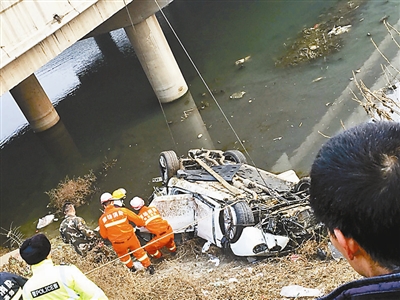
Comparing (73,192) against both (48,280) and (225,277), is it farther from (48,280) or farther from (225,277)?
(48,280)

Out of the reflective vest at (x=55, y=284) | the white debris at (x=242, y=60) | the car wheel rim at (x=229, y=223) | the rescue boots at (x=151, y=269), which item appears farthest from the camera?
the white debris at (x=242, y=60)

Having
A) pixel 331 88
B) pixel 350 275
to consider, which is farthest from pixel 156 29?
pixel 350 275

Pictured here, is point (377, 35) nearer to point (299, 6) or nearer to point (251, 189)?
point (299, 6)

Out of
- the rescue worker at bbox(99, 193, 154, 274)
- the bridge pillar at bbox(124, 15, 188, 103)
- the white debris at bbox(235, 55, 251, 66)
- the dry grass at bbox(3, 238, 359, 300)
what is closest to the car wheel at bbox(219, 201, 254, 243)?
the dry grass at bbox(3, 238, 359, 300)

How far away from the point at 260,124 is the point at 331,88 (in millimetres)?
2353

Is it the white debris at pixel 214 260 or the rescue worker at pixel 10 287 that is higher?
the rescue worker at pixel 10 287

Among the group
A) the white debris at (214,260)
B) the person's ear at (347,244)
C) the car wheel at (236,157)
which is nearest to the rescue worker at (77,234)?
the white debris at (214,260)

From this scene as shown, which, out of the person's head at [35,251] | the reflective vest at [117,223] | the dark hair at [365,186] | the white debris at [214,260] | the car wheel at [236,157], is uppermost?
the dark hair at [365,186]

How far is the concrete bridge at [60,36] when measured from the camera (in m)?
8.30

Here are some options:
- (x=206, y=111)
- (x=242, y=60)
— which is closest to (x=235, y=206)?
(x=206, y=111)

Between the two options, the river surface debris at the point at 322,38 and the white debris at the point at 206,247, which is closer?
the white debris at the point at 206,247

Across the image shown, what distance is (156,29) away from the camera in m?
13.3

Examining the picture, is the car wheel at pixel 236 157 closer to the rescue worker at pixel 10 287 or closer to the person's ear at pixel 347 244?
the rescue worker at pixel 10 287

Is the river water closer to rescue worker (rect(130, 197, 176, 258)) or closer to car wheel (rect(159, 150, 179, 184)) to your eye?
car wheel (rect(159, 150, 179, 184))
